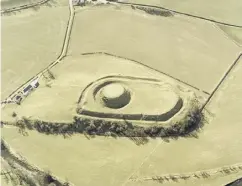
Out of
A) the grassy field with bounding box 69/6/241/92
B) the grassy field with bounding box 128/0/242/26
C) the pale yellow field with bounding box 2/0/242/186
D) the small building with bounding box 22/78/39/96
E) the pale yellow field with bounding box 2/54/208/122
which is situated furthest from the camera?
the grassy field with bounding box 128/0/242/26

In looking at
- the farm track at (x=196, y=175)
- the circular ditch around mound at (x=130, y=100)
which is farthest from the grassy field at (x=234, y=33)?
the farm track at (x=196, y=175)

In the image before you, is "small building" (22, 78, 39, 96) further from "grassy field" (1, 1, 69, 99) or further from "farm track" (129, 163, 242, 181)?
"farm track" (129, 163, 242, 181)

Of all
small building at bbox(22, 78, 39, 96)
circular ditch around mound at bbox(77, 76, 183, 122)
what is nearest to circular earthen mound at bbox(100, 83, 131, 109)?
circular ditch around mound at bbox(77, 76, 183, 122)

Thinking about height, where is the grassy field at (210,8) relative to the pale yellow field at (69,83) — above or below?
above

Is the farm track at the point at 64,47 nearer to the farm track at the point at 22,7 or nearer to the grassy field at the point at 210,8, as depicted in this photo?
the farm track at the point at 22,7

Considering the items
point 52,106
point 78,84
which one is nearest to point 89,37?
point 78,84

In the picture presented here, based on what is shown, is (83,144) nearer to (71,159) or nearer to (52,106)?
(71,159)
